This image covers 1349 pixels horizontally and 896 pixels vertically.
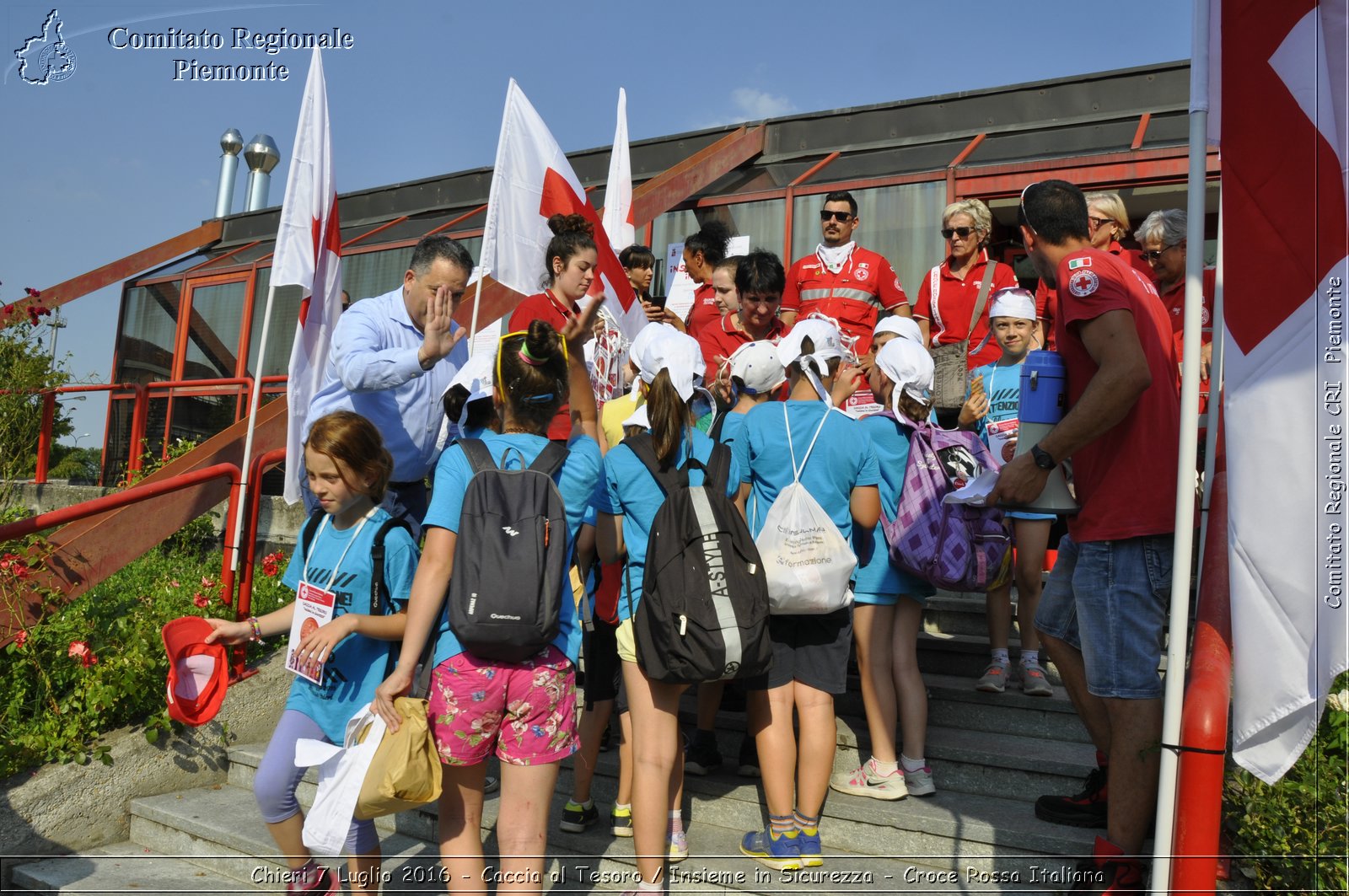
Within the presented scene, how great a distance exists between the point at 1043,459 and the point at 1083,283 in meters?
0.59

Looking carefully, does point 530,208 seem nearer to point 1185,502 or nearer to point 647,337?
point 647,337

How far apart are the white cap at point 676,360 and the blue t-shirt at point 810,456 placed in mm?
450

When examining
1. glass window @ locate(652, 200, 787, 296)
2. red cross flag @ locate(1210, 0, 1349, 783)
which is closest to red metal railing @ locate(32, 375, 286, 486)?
glass window @ locate(652, 200, 787, 296)

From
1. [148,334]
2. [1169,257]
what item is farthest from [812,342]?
[148,334]

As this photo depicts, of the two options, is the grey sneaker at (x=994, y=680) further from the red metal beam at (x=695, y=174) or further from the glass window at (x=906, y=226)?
the red metal beam at (x=695, y=174)

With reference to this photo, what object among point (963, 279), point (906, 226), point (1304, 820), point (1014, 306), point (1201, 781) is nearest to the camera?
point (1201, 781)

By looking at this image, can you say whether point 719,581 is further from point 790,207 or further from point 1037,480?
point 790,207

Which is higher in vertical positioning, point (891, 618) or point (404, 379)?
point (404, 379)

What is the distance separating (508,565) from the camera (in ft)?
10.4

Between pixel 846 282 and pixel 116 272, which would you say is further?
pixel 116 272

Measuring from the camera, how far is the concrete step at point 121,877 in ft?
14.8

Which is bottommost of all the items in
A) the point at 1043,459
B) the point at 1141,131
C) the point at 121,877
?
the point at 121,877

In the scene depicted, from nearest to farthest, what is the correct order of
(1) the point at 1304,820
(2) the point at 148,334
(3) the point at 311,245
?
(1) the point at 1304,820 → (3) the point at 311,245 → (2) the point at 148,334

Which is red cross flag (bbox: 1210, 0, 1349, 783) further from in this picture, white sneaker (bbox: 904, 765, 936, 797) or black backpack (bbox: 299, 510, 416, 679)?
black backpack (bbox: 299, 510, 416, 679)
